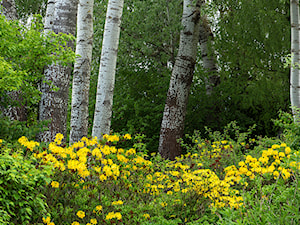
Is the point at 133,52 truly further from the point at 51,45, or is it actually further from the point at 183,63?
the point at 51,45

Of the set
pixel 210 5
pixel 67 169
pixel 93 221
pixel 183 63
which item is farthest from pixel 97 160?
pixel 210 5

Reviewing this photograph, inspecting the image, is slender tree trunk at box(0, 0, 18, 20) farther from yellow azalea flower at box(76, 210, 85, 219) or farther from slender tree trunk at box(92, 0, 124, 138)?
yellow azalea flower at box(76, 210, 85, 219)

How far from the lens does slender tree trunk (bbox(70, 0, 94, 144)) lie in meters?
5.28

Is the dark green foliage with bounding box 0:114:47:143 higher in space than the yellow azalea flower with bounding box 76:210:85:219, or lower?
higher

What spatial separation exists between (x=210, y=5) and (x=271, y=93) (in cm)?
262

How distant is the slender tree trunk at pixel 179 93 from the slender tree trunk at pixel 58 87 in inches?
116

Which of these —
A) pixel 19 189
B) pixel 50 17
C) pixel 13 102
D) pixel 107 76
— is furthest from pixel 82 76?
pixel 19 189

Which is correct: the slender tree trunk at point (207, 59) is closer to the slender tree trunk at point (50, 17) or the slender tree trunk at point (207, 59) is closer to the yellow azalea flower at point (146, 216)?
the slender tree trunk at point (50, 17)

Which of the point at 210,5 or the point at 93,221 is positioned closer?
the point at 93,221

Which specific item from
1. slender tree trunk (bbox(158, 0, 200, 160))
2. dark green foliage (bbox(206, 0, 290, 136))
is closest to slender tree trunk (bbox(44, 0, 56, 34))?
slender tree trunk (bbox(158, 0, 200, 160))

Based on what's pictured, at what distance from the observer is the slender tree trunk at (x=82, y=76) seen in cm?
528

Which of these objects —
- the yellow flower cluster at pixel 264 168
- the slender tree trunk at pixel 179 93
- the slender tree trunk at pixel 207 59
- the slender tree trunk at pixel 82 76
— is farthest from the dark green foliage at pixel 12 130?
the slender tree trunk at pixel 207 59

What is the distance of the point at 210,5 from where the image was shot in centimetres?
815

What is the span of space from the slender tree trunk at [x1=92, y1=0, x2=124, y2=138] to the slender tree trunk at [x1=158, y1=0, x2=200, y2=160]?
7.91ft
